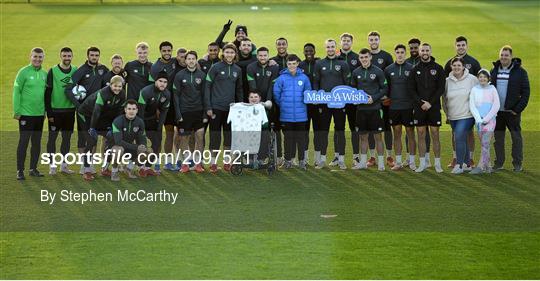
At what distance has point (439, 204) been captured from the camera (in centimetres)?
1565

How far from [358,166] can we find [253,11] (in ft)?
87.9

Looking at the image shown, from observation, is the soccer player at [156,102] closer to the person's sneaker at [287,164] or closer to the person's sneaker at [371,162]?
the person's sneaker at [287,164]

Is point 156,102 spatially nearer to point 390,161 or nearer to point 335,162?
point 335,162

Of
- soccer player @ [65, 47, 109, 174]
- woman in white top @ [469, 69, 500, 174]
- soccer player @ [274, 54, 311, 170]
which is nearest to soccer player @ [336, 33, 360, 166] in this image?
soccer player @ [274, 54, 311, 170]

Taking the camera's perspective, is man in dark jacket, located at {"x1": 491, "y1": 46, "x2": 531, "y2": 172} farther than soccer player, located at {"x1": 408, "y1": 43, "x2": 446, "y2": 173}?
Yes

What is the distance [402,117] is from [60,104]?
533 centimetres

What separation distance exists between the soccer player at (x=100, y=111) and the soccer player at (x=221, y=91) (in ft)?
4.56

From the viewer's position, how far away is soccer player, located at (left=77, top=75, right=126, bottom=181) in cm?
1708

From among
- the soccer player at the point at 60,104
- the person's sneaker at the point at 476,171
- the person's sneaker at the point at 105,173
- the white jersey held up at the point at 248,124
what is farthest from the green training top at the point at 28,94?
the person's sneaker at the point at 476,171

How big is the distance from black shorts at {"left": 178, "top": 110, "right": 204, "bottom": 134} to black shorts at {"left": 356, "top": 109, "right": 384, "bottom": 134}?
8.17 feet

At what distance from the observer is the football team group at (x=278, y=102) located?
57.2 ft

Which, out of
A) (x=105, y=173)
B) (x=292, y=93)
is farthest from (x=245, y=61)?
(x=105, y=173)

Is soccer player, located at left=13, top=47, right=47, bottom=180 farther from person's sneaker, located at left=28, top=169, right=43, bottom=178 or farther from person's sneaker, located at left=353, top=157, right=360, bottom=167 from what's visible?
person's sneaker, located at left=353, top=157, right=360, bottom=167

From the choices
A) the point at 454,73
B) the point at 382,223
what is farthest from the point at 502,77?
the point at 382,223
